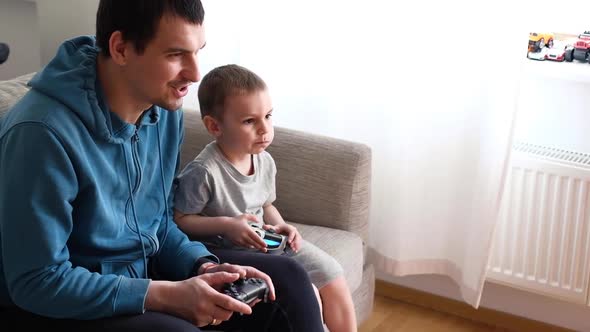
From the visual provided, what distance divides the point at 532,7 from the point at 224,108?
92cm

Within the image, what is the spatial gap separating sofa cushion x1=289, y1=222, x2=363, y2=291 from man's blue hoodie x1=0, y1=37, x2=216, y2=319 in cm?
56

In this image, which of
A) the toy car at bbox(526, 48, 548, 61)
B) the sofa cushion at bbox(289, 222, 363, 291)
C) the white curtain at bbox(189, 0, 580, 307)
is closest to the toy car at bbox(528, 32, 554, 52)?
the toy car at bbox(526, 48, 548, 61)

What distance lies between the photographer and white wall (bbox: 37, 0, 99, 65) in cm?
294

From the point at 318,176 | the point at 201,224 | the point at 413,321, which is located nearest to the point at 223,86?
the point at 201,224

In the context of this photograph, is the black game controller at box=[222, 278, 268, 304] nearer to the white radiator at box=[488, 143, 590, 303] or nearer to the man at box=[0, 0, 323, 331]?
the man at box=[0, 0, 323, 331]

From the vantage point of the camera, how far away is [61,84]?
139 centimetres

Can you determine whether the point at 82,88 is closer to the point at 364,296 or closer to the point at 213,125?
the point at 213,125

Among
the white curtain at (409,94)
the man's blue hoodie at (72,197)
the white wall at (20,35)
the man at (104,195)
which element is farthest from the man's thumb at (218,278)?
the white wall at (20,35)

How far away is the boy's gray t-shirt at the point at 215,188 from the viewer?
1822 mm

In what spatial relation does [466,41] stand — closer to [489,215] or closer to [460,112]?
[460,112]

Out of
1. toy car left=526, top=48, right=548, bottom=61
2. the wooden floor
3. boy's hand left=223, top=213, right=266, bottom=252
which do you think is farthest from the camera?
the wooden floor

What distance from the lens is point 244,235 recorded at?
1.74 metres

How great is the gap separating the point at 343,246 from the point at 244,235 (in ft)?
1.26

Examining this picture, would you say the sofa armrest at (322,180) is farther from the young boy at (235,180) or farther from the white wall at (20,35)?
the white wall at (20,35)
